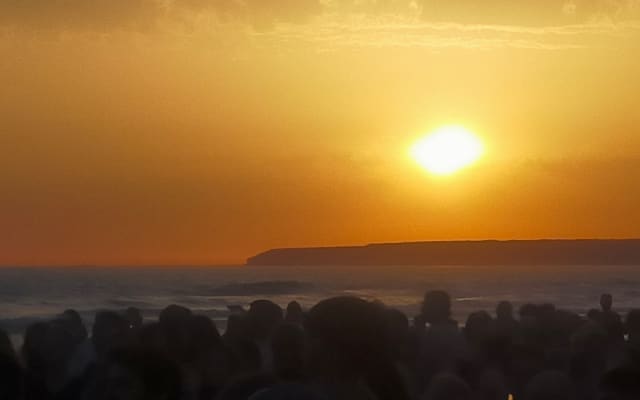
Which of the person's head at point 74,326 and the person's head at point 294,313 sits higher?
the person's head at point 294,313

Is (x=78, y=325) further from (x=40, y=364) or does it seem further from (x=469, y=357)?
(x=469, y=357)

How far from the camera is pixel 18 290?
64.7m

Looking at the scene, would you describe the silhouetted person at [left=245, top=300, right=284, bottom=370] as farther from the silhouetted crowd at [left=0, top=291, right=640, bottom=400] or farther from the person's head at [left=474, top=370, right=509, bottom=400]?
the person's head at [left=474, top=370, right=509, bottom=400]

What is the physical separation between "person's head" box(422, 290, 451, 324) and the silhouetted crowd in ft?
0.08

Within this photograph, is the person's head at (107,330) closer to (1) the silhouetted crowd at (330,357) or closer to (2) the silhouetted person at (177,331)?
(1) the silhouetted crowd at (330,357)

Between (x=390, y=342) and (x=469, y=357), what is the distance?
152 inches

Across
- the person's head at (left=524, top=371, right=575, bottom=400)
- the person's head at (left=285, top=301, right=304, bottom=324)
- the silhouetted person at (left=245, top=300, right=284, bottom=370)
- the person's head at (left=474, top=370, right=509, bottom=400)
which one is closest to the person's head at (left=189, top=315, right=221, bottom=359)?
the silhouetted person at (left=245, top=300, right=284, bottom=370)

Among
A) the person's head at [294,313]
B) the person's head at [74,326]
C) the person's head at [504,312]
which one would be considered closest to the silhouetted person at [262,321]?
the person's head at [294,313]

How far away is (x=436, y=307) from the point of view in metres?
14.9

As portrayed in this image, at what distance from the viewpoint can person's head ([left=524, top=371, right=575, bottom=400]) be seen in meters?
10.5

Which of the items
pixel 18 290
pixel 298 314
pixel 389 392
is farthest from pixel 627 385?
pixel 18 290

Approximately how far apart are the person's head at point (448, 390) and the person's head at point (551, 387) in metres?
0.92

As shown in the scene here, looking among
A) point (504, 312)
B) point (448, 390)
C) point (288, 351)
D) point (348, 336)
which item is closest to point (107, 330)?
point (288, 351)

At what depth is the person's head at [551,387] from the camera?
415 inches
